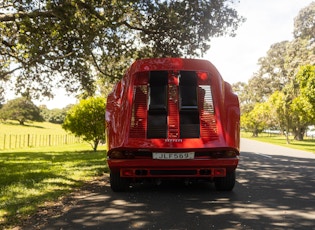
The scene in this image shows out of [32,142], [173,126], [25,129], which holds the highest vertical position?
[25,129]

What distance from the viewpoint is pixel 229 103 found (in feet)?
21.5

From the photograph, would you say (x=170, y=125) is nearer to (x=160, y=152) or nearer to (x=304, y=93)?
(x=160, y=152)

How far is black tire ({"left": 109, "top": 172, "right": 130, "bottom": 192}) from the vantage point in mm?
6785

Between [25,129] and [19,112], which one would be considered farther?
[19,112]

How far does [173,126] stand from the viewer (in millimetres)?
6250

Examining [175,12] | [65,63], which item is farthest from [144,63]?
[65,63]

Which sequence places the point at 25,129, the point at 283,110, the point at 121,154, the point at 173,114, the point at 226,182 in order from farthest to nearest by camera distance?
the point at 25,129
the point at 283,110
the point at 226,182
the point at 173,114
the point at 121,154

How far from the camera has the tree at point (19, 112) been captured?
78.6 meters

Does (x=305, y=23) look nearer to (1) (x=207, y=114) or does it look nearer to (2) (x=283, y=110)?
(2) (x=283, y=110)

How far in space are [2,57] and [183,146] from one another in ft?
41.6

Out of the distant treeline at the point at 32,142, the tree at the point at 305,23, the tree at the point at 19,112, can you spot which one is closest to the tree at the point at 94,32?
the distant treeline at the point at 32,142

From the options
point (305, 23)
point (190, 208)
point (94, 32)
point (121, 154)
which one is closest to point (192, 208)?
point (190, 208)

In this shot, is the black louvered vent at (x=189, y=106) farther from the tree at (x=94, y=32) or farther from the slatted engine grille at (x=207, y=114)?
the tree at (x=94, y=32)

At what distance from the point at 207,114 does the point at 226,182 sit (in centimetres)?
145
